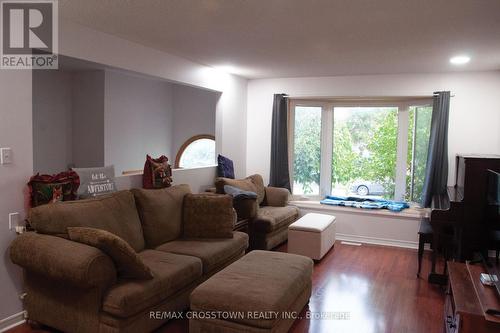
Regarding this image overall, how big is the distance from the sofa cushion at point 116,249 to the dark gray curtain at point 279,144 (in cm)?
360

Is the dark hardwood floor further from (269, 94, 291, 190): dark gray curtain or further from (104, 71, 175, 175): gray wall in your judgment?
(104, 71, 175, 175): gray wall

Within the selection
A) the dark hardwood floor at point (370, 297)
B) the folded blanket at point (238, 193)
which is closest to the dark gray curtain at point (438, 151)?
the dark hardwood floor at point (370, 297)

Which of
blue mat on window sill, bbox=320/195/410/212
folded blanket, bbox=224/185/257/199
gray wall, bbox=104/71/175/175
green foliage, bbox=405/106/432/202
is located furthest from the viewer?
gray wall, bbox=104/71/175/175

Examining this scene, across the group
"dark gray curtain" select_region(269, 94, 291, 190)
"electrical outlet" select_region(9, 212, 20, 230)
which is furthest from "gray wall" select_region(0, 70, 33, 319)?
"dark gray curtain" select_region(269, 94, 291, 190)

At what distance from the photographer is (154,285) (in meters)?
2.70

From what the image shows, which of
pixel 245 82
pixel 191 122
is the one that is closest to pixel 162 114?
pixel 191 122

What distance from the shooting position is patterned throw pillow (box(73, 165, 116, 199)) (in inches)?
136

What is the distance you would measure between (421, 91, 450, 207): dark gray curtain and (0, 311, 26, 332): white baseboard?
4707 mm

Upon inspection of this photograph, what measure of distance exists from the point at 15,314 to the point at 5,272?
1.12 feet

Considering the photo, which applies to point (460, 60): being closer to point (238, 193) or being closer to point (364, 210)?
point (364, 210)

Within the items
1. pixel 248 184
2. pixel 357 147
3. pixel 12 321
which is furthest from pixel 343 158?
pixel 12 321

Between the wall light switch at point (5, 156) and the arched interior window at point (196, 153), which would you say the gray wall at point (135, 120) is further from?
the wall light switch at point (5, 156)

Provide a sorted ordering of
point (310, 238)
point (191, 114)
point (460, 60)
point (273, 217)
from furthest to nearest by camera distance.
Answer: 1. point (191, 114)
2. point (273, 217)
3. point (310, 238)
4. point (460, 60)
